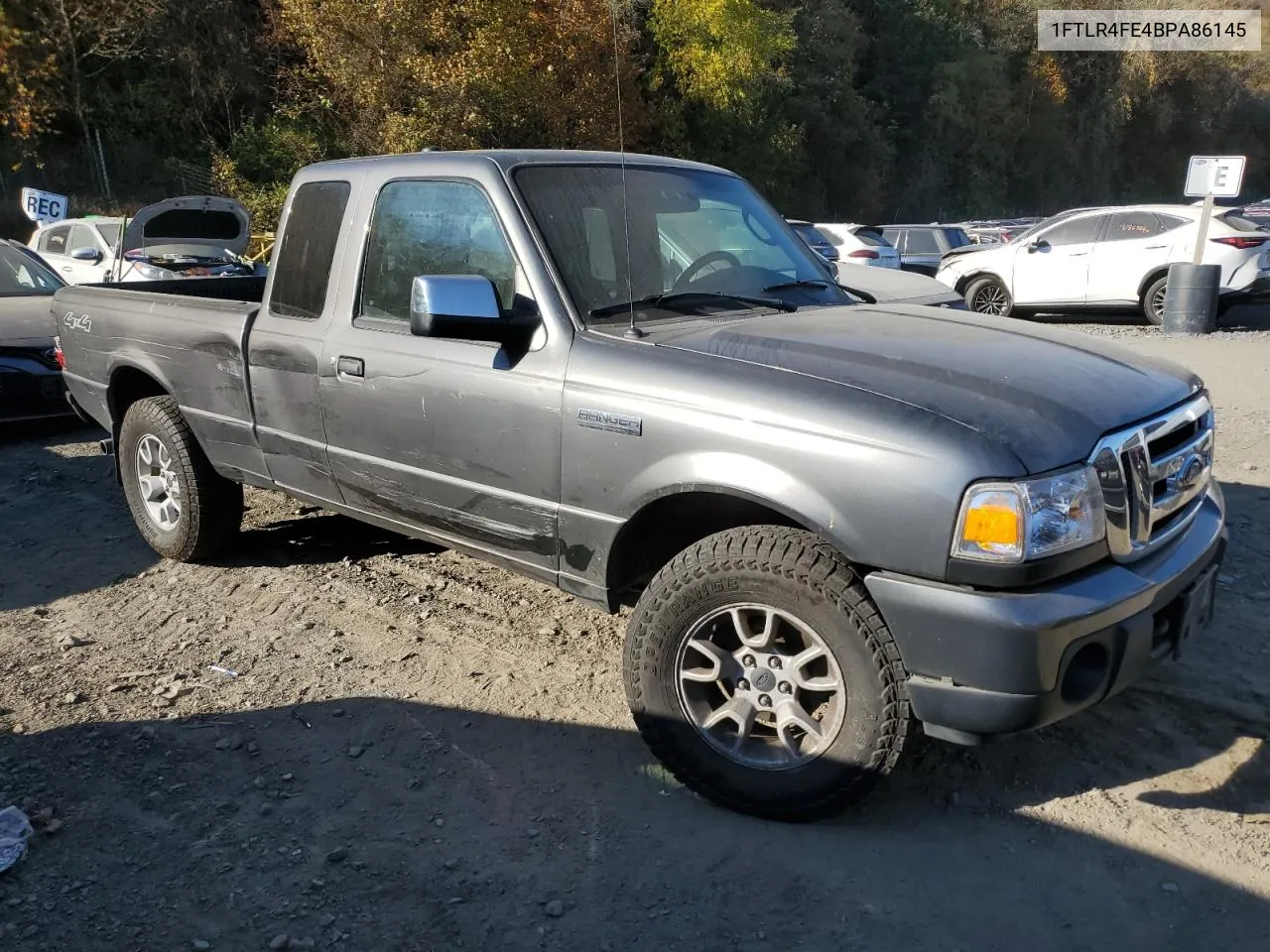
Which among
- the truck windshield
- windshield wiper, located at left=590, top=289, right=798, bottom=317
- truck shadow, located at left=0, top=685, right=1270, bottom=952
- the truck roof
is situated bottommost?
A: truck shadow, located at left=0, top=685, right=1270, bottom=952

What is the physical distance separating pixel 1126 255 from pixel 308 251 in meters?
12.2

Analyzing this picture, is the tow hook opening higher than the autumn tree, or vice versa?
the autumn tree

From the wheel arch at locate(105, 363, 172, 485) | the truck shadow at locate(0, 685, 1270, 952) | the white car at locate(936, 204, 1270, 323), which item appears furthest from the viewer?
the white car at locate(936, 204, 1270, 323)

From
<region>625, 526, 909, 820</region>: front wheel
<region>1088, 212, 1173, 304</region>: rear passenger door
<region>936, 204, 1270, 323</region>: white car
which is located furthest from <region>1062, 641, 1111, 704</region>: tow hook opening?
<region>1088, 212, 1173, 304</region>: rear passenger door

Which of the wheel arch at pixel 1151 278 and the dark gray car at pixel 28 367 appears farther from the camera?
the wheel arch at pixel 1151 278

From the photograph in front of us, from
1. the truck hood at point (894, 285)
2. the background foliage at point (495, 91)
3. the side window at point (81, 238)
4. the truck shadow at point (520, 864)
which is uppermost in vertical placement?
the background foliage at point (495, 91)

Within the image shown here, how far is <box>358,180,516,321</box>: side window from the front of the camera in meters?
3.57

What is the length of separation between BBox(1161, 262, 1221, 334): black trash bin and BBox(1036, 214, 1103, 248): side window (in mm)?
1587

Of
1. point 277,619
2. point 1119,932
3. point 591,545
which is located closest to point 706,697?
point 591,545

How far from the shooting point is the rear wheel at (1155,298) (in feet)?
43.2

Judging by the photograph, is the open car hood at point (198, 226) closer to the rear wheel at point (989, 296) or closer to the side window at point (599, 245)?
the side window at point (599, 245)

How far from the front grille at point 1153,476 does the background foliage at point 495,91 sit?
34.6 feet

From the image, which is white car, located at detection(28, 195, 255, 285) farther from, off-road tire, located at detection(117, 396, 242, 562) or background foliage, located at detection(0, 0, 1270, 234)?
off-road tire, located at detection(117, 396, 242, 562)

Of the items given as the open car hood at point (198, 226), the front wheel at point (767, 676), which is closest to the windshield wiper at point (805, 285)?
the front wheel at point (767, 676)
